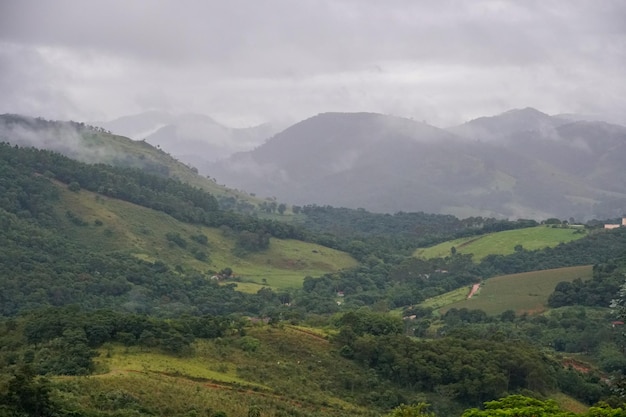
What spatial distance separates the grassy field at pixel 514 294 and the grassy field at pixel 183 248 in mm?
23482

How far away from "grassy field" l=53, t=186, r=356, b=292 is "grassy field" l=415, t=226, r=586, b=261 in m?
19.1

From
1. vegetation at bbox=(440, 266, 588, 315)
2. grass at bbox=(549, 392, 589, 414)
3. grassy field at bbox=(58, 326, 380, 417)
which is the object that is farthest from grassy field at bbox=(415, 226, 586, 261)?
grassy field at bbox=(58, 326, 380, 417)

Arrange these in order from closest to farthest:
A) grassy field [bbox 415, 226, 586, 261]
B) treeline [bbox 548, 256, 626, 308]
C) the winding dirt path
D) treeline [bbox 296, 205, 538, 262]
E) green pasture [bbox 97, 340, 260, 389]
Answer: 1. green pasture [bbox 97, 340, 260, 389]
2. treeline [bbox 548, 256, 626, 308]
3. the winding dirt path
4. grassy field [bbox 415, 226, 586, 261]
5. treeline [bbox 296, 205, 538, 262]

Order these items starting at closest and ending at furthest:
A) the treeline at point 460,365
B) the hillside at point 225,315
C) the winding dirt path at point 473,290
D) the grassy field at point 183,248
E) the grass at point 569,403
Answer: the hillside at point 225,315 < the treeline at point 460,365 < the grass at point 569,403 < the winding dirt path at point 473,290 < the grassy field at point 183,248

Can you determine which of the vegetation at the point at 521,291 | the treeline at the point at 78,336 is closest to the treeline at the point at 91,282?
the vegetation at the point at 521,291

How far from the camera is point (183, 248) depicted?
122 m

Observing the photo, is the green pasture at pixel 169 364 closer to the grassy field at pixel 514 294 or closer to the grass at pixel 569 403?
the grass at pixel 569 403

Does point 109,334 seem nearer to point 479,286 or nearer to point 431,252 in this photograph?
point 479,286

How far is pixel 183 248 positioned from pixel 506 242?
55388 mm

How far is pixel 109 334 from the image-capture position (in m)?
50.2

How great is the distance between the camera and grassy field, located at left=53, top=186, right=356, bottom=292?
11394cm

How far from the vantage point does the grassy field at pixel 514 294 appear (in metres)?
96.9

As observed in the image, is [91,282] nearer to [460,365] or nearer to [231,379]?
[231,379]

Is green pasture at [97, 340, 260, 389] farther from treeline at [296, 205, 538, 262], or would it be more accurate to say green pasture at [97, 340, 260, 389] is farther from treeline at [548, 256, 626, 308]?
treeline at [296, 205, 538, 262]
